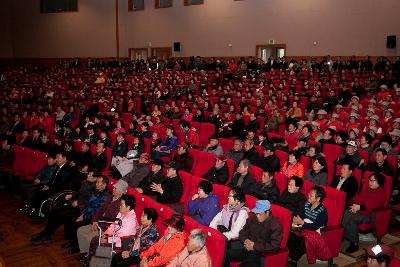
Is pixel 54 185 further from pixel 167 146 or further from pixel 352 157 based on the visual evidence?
pixel 352 157

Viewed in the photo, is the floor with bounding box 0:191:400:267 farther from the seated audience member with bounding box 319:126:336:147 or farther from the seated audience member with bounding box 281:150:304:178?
the seated audience member with bounding box 319:126:336:147

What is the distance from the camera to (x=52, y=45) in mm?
26797

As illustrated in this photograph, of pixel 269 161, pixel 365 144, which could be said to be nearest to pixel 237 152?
pixel 269 161

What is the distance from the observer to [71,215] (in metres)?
5.32

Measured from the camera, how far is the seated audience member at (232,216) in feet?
14.2

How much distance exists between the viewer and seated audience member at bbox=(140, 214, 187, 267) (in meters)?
3.84

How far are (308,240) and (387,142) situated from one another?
3.25 meters

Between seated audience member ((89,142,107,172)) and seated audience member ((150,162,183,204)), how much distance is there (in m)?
1.89

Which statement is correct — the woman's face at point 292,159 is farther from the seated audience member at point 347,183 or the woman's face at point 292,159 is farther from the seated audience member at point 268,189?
the seated audience member at point 268,189

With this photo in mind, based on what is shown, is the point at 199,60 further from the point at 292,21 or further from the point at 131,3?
the point at 131,3

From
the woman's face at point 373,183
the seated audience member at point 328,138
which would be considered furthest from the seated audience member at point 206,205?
the seated audience member at point 328,138

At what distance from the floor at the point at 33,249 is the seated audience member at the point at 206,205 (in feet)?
3.44

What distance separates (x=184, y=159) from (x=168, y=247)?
10.5 feet

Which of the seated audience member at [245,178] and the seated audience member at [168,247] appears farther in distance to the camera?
the seated audience member at [245,178]
